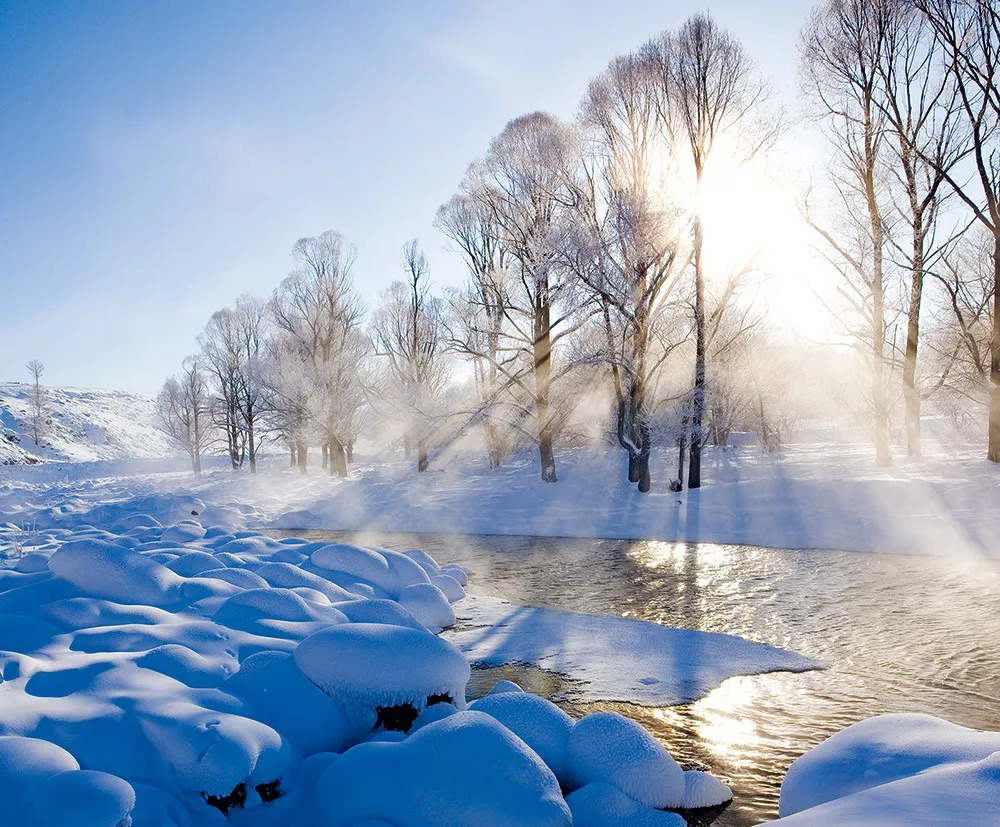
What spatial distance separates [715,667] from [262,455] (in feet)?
149

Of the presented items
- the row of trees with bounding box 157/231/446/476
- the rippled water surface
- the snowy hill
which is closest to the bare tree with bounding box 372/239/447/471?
the row of trees with bounding box 157/231/446/476

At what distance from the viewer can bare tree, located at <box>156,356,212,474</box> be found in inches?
Result: 1436

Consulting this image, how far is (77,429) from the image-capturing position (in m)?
73.5

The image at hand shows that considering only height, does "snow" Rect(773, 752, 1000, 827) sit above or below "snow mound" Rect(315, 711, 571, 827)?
above

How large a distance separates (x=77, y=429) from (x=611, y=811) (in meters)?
86.3

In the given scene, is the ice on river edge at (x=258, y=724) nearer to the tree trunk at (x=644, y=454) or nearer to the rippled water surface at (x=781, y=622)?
the rippled water surface at (x=781, y=622)

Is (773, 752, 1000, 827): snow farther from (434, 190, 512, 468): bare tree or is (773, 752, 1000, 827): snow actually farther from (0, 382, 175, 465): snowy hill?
(0, 382, 175, 465): snowy hill

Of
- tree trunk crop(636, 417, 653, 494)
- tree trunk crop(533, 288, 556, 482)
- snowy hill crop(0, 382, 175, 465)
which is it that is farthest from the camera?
snowy hill crop(0, 382, 175, 465)

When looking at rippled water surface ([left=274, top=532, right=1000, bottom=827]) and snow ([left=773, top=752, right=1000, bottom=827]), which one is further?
rippled water surface ([left=274, top=532, right=1000, bottom=827])

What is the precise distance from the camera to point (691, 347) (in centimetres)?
1770

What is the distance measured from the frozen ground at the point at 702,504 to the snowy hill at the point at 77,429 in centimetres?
4074

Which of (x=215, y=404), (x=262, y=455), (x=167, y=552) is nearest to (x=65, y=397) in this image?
(x=262, y=455)

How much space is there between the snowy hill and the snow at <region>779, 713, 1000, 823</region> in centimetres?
5565

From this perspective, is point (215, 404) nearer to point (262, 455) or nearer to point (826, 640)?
point (262, 455)
